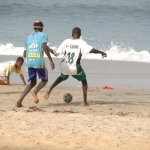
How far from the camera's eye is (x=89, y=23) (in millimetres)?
29094

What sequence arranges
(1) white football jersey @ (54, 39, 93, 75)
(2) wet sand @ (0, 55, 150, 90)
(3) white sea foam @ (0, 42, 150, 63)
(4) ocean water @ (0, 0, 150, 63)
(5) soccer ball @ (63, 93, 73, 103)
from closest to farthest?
(1) white football jersey @ (54, 39, 93, 75)
(5) soccer ball @ (63, 93, 73, 103)
(2) wet sand @ (0, 55, 150, 90)
(3) white sea foam @ (0, 42, 150, 63)
(4) ocean water @ (0, 0, 150, 63)

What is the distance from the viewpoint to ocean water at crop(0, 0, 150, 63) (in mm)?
22133

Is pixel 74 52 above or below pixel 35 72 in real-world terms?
above

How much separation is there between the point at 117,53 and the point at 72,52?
12.4m

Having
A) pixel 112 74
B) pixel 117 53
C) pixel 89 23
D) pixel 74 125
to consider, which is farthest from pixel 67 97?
pixel 89 23

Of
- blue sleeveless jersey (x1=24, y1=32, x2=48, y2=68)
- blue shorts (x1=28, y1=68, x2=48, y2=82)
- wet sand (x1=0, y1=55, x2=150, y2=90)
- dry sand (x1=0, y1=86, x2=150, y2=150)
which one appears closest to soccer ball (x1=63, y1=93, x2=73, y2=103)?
dry sand (x1=0, y1=86, x2=150, y2=150)

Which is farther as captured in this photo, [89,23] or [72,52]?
[89,23]

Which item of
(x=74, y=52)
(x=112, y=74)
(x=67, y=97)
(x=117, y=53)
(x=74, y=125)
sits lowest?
(x=74, y=125)

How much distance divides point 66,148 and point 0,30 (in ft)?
66.0

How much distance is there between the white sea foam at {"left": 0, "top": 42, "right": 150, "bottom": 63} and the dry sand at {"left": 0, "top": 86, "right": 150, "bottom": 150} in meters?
9.28

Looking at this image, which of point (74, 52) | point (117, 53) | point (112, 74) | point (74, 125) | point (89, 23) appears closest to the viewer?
point (74, 125)

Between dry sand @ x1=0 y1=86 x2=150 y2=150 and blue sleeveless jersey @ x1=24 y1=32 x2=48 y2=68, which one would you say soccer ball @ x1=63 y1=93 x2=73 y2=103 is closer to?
dry sand @ x1=0 y1=86 x2=150 y2=150

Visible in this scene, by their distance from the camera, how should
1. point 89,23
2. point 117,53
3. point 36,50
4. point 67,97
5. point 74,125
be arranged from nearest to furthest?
1. point 74,125
2. point 36,50
3. point 67,97
4. point 117,53
5. point 89,23

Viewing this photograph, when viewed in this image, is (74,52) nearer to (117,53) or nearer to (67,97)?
(67,97)
